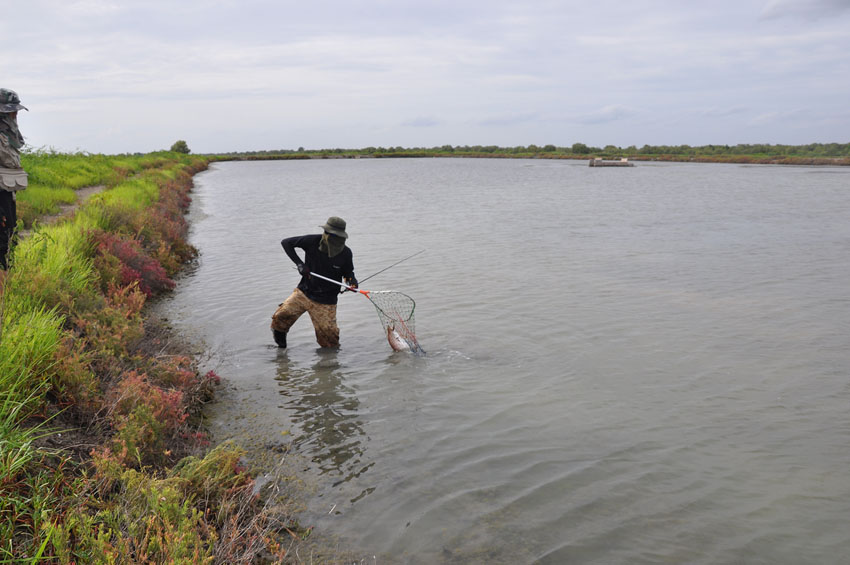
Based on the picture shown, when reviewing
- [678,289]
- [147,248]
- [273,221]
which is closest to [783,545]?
[678,289]

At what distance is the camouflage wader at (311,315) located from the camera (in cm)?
830

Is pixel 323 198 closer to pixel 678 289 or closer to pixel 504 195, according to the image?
pixel 504 195

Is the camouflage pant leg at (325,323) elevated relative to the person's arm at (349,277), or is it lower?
lower

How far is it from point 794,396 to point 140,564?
751cm

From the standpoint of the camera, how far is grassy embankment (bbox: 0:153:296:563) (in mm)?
3213

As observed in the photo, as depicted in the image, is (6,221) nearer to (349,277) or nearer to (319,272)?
(319,272)

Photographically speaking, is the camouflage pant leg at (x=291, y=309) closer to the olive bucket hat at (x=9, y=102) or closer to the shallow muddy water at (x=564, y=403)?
the shallow muddy water at (x=564, y=403)

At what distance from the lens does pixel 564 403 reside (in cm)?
707

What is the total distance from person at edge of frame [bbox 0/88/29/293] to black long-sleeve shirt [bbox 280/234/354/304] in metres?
3.56

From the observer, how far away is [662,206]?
97.0 ft

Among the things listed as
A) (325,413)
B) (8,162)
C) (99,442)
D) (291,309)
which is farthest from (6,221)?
(325,413)

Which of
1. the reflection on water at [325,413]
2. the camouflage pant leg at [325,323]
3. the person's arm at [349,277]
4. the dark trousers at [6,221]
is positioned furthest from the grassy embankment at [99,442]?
the person's arm at [349,277]

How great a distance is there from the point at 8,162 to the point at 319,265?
4.29 meters

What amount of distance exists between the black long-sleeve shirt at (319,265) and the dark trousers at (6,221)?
140 inches
